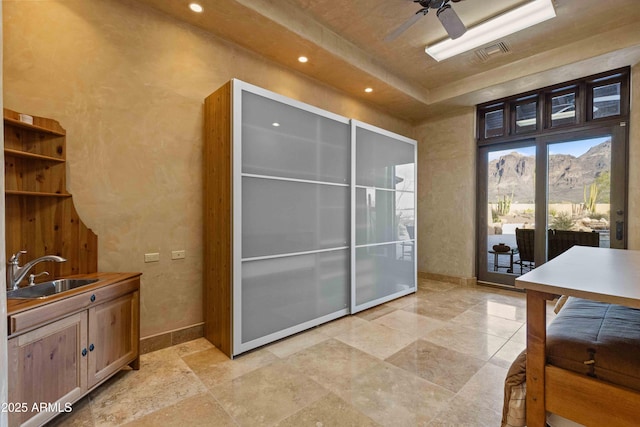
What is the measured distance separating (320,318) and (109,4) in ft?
11.5

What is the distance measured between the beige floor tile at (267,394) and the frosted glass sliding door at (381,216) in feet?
4.90

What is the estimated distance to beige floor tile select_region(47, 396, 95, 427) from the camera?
5.58 ft

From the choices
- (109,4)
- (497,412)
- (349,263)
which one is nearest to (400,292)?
(349,263)

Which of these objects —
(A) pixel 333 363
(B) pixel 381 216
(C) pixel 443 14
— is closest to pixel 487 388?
(A) pixel 333 363

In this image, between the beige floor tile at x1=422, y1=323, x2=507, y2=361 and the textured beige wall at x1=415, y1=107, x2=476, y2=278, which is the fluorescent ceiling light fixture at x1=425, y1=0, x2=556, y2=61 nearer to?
the textured beige wall at x1=415, y1=107, x2=476, y2=278

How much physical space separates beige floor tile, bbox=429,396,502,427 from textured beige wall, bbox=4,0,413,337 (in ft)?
7.51

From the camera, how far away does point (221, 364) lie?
2.38 meters

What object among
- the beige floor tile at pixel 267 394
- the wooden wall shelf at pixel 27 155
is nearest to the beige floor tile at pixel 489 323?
the beige floor tile at pixel 267 394

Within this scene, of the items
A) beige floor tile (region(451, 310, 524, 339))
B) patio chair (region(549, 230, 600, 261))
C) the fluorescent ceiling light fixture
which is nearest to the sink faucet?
beige floor tile (region(451, 310, 524, 339))

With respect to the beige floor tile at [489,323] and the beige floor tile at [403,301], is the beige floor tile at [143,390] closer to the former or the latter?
the beige floor tile at [403,301]

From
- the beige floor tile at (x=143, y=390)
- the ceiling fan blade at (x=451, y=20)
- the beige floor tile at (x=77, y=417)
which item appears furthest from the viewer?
the ceiling fan blade at (x=451, y=20)

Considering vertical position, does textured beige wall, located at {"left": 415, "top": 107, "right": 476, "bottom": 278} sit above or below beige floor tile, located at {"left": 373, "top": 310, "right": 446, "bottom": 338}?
above

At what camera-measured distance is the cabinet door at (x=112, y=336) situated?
1900 mm

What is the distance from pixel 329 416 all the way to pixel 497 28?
4.00 metres
